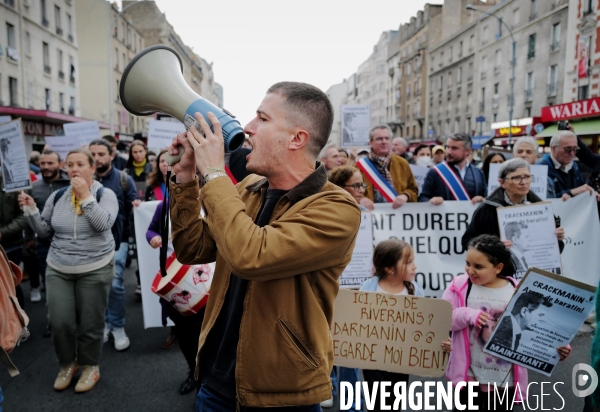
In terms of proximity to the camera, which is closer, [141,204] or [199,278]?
[199,278]

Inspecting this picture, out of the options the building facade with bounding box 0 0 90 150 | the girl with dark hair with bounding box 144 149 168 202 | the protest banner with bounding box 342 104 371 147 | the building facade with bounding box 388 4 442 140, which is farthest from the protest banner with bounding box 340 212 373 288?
the building facade with bounding box 388 4 442 140

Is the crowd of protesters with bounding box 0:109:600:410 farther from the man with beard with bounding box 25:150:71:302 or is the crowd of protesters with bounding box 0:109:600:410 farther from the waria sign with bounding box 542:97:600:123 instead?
the waria sign with bounding box 542:97:600:123

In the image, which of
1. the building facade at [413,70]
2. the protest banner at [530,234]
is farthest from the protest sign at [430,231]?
the building facade at [413,70]

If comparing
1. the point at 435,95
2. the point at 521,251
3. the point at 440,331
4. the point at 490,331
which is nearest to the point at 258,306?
the point at 440,331

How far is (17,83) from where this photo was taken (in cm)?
2367

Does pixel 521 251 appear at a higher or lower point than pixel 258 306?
lower

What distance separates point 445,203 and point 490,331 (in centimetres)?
229

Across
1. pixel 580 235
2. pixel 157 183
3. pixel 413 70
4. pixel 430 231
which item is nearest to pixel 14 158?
pixel 157 183

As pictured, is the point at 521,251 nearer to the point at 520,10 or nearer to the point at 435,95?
the point at 520,10

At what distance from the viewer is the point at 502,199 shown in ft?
12.8

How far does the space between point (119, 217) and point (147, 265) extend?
592mm

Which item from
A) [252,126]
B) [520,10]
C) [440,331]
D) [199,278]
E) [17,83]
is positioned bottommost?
[440,331]

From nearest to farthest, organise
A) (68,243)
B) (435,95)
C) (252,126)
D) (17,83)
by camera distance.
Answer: (252,126)
(68,243)
(17,83)
(435,95)

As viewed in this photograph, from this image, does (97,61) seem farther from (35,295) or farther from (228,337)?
(228,337)
